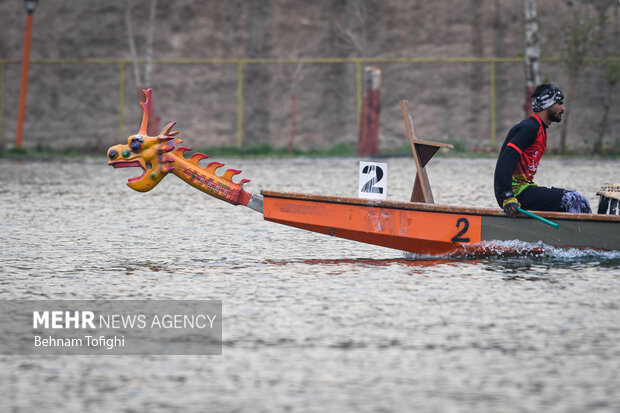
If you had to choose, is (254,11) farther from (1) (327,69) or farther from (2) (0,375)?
(2) (0,375)

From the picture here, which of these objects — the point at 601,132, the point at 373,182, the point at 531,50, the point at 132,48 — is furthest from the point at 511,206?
the point at 132,48

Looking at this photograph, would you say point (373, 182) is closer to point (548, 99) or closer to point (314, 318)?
point (548, 99)

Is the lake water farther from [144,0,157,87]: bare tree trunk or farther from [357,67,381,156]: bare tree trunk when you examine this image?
[144,0,157,87]: bare tree trunk

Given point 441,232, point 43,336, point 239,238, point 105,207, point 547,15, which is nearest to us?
point 43,336

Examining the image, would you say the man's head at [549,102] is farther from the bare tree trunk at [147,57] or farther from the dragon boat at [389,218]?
the bare tree trunk at [147,57]

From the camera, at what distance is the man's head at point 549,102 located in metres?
10.8

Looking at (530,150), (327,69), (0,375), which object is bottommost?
(0,375)

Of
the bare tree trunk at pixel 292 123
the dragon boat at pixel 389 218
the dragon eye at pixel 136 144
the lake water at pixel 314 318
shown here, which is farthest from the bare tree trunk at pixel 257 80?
the dragon eye at pixel 136 144

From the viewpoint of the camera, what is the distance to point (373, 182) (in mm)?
10680

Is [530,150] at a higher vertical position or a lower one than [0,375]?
higher

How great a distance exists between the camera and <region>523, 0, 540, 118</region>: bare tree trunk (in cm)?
2956

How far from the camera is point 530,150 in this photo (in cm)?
1081

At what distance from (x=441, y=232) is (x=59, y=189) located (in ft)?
34.6

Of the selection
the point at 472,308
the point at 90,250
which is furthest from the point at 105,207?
the point at 472,308
